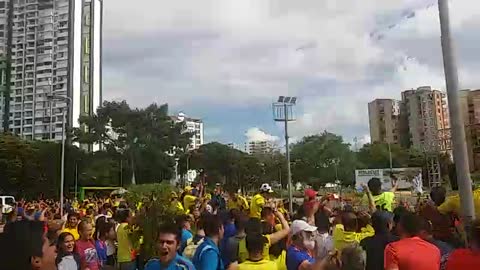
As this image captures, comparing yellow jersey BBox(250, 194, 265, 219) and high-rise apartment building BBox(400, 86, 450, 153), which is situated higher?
high-rise apartment building BBox(400, 86, 450, 153)

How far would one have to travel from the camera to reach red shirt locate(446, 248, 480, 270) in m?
4.55

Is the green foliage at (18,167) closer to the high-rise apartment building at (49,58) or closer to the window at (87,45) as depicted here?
the high-rise apartment building at (49,58)

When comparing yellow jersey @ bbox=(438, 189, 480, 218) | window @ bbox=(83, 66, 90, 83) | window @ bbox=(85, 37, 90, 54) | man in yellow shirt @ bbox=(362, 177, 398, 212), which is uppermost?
window @ bbox=(85, 37, 90, 54)

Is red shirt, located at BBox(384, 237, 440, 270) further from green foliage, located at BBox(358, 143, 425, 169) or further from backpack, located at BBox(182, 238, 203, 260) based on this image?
green foliage, located at BBox(358, 143, 425, 169)

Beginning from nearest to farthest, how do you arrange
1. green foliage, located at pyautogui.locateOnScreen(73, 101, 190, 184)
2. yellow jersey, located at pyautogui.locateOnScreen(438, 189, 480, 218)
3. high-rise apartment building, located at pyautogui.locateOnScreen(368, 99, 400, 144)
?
yellow jersey, located at pyautogui.locateOnScreen(438, 189, 480, 218) → green foliage, located at pyautogui.locateOnScreen(73, 101, 190, 184) → high-rise apartment building, located at pyautogui.locateOnScreen(368, 99, 400, 144)

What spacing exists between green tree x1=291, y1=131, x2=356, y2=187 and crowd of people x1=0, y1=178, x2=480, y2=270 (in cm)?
7537

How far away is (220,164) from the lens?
81.2 m

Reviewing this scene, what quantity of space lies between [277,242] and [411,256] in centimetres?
201

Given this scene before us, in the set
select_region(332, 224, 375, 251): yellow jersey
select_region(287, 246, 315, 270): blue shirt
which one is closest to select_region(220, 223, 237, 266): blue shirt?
select_region(287, 246, 315, 270): blue shirt

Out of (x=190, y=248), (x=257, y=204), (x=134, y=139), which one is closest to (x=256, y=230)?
(x=190, y=248)

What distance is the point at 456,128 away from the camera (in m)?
5.54

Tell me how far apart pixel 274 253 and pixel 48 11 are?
117 meters

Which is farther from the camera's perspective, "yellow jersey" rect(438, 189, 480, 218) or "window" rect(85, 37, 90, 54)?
"window" rect(85, 37, 90, 54)

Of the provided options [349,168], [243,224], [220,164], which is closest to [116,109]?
[220,164]
